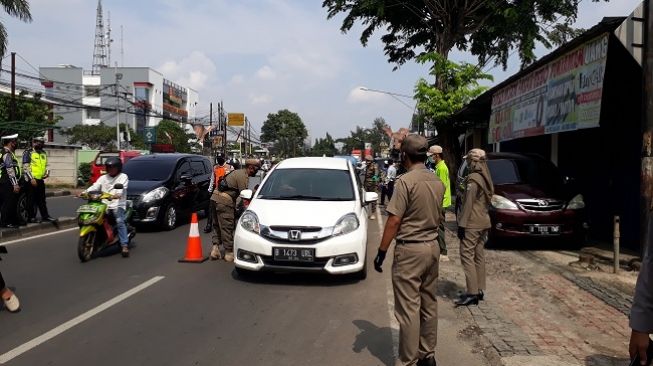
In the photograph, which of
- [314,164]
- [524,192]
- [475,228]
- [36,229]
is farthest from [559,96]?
[36,229]

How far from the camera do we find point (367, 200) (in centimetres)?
802

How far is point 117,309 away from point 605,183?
9.70 meters

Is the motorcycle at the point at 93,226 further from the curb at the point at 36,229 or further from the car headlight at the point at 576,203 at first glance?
the car headlight at the point at 576,203

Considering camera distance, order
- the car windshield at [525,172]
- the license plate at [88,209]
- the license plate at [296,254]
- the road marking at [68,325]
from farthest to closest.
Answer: the car windshield at [525,172] < the license plate at [88,209] < the license plate at [296,254] < the road marking at [68,325]

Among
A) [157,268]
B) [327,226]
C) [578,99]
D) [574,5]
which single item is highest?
[574,5]

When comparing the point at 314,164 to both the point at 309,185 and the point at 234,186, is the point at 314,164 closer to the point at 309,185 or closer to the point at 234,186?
the point at 309,185

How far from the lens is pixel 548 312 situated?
5.89 m

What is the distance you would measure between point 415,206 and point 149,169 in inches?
400

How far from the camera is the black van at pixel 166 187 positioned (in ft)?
38.3

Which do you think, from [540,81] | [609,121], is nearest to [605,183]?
[609,121]

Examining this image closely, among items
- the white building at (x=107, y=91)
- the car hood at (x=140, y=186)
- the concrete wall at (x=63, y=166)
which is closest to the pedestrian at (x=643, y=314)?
the car hood at (x=140, y=186)

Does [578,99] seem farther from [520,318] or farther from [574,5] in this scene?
[574,5]

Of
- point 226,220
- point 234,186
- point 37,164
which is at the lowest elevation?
point 226,220

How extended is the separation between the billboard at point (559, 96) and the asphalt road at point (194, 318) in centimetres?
438
